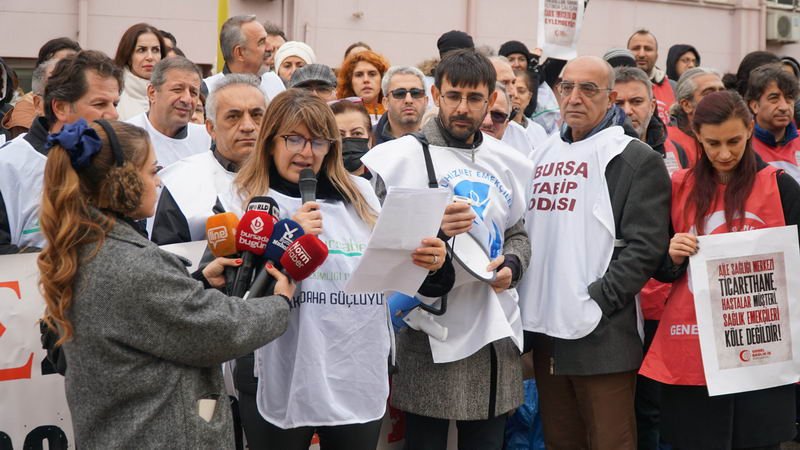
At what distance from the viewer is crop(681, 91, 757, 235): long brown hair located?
4.70 meters

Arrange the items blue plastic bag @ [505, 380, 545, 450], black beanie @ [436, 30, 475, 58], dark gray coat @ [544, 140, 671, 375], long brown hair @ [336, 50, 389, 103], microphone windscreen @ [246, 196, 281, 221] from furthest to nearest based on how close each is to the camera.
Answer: black beanie @ [436, 30, 475, 58]
long brown hair @ [336, 50, 389, 103]
blue plastic bag @ [505, 380, 545, 450]
dark gray coat @ [544, 140, 671, 375]
microphone windscreen @ [246, 196, 281, 221]

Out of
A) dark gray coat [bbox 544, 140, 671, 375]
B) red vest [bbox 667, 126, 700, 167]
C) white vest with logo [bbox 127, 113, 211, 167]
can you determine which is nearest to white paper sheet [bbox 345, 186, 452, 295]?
dark gray coat [bbox 544, 140, 671, 375]

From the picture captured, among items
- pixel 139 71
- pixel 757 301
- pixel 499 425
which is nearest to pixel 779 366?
pixel 757 301

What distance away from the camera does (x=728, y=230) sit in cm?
472

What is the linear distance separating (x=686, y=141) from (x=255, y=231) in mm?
4244

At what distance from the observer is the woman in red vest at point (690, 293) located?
4.61m

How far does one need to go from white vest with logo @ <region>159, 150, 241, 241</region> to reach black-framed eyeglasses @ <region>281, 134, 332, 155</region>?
1.06 feet

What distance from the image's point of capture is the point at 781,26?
795 inches

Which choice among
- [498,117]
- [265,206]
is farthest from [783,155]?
[265,206]

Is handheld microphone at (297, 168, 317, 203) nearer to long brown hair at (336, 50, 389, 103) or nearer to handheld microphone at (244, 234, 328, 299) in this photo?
handheld microphone at (244, 234, 328, 299)

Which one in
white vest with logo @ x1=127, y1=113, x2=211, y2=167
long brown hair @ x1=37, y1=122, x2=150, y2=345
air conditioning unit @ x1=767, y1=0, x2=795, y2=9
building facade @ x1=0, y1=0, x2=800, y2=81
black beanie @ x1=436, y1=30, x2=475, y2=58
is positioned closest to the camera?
long brown hair @ x1=37, y1=122, x2=150, y2=345

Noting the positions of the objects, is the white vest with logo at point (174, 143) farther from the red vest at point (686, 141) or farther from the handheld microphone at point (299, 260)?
the red vest at point (686, 141)

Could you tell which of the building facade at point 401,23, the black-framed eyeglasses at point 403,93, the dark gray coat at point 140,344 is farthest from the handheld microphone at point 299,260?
the building facade at point 401,23

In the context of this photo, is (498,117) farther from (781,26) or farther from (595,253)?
(781,26)
